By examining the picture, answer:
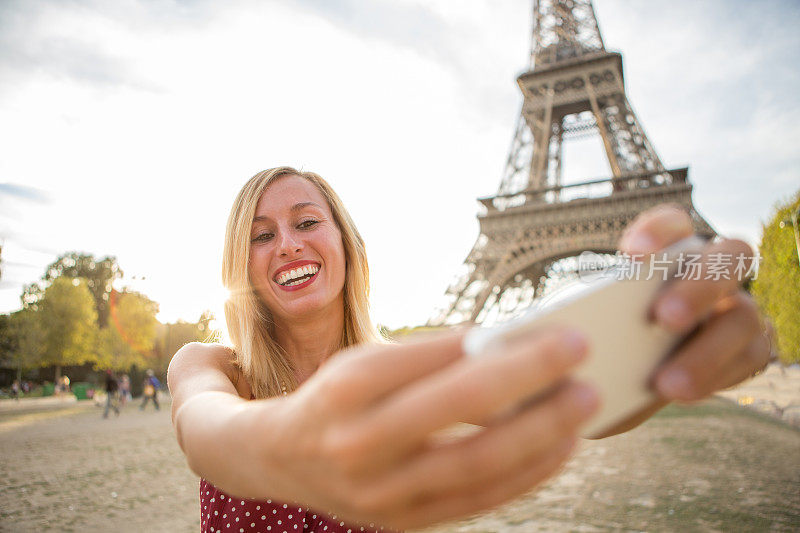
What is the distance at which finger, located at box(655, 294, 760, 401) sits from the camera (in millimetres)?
760

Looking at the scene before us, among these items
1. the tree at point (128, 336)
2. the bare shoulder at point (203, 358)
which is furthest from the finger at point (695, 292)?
the tree at point (128, 336)

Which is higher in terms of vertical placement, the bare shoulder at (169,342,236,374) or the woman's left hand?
the woman's left hand

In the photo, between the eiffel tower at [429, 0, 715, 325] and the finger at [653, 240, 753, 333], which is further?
the eiffel tower at [429, 0, 715, 325]

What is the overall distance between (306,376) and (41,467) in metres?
8.88

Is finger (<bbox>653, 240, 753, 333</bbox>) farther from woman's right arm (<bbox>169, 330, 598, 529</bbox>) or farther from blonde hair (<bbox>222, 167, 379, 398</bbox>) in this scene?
blonde hair (<bbox>222, 167, 379, 398</bbox>)

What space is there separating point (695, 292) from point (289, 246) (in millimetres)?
1599

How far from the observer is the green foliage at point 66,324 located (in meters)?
33.5

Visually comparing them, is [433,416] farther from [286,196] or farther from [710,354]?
[286,196]

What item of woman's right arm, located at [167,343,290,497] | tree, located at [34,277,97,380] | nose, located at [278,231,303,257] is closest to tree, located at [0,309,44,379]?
tree, located at [34,277,97,380]

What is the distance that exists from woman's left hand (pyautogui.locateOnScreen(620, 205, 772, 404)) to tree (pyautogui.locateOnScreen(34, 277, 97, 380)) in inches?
1581

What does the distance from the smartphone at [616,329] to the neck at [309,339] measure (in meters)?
1.51

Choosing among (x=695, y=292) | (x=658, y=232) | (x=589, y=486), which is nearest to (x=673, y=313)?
(x=695, y=292)

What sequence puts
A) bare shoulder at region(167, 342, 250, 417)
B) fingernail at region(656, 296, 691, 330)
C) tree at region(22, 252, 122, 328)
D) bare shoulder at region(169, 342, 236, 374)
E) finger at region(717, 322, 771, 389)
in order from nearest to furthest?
fingernail at region(656, 296, 691, 330) → finger at region(717, 322, 771, 389) → bare shoulder at region(167, 342, 250, 417) → bare shoulder at region(169, 342, 236, 374) → tree at region(22, 252, 122, 328)

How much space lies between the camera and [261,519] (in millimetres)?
1701
